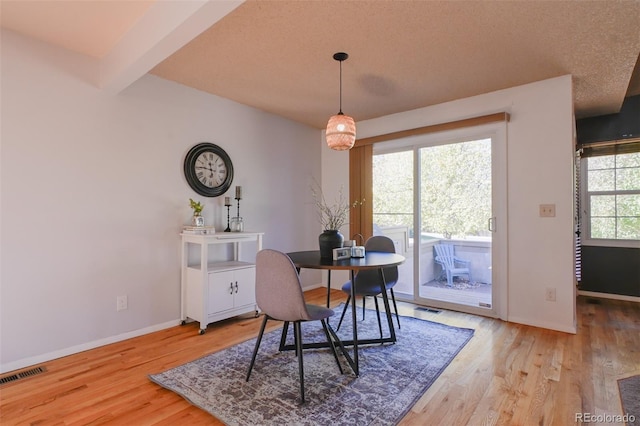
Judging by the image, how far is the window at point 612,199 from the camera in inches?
157

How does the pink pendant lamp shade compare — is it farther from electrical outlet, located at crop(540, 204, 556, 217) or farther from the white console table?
electrical outlet, located at crop(540, 204, 556, 217)

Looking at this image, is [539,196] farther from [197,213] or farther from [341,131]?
[197,213]

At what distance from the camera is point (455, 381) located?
82.5 inches

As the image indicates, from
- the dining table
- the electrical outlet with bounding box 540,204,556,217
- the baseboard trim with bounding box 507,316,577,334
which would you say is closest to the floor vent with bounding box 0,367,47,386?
the dining table

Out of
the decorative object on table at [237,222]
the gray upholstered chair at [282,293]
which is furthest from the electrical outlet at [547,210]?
the decorative object on table at [237,222]

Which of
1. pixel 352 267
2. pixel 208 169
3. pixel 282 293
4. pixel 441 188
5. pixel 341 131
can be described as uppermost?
pixel 341 131

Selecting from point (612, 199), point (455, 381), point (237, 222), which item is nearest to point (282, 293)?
point (455, 381)

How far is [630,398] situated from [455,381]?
0.96 metres

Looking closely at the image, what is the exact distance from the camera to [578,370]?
7.31 ft

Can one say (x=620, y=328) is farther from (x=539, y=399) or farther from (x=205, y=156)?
(x=205, y=156)

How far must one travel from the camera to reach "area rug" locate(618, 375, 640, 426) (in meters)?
1.71

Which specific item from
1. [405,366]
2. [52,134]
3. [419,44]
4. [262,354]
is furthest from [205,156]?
[405,366]

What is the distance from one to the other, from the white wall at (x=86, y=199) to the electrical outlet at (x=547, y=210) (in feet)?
10.7

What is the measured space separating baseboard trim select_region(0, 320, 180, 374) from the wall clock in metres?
1.35
